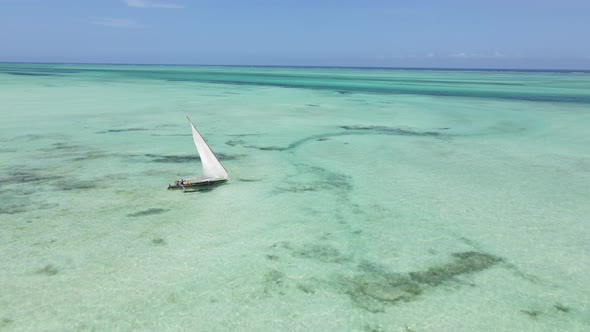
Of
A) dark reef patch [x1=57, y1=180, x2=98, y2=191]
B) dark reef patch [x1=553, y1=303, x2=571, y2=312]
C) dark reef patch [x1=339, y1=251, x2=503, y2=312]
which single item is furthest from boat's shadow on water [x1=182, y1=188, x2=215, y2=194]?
dark reef patch [x1=553, y1=303, x2=571, y2=312]

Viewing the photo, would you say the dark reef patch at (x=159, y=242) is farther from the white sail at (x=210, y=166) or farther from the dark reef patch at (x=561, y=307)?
the dark reef patch at (x=561, y=307)

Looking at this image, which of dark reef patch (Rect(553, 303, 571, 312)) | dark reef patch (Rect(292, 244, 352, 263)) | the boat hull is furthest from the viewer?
the boat hull

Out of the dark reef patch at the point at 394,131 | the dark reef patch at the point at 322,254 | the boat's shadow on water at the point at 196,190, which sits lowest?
the dark reef patch at the point at 322,254

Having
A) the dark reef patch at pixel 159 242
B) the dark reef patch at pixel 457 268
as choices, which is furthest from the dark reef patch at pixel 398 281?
the dark reef patch at pixel 159 242

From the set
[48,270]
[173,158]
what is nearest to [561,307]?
[48,270]

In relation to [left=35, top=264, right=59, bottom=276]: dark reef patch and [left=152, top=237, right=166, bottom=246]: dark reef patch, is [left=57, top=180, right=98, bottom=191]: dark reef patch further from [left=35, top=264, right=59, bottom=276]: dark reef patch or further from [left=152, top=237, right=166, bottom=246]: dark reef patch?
[left=35, top=264, right=59, bottom=276]: dark reef patch

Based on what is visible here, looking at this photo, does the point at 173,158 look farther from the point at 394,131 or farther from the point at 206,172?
the point at 394,131

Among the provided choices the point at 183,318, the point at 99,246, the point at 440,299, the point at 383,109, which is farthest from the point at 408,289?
the point at 383,109
